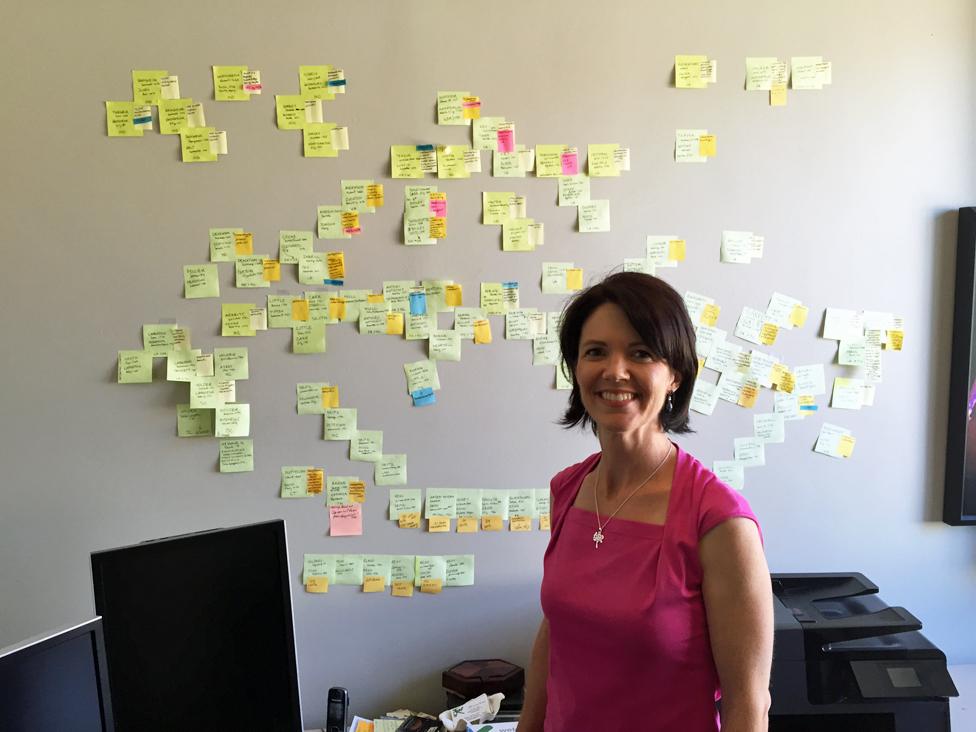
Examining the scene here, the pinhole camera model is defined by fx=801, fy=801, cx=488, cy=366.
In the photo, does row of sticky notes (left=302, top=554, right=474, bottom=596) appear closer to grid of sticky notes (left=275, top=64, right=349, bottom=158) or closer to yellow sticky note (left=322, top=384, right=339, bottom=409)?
yellow sticky note (left=322, top=384, right=339, bottom=409)

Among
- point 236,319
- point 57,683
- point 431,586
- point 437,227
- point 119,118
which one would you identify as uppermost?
point 119,118

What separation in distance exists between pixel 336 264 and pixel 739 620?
145 centimetres

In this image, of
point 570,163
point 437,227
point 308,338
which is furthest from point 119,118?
point 570,163

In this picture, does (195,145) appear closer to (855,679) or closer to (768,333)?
(768,333)

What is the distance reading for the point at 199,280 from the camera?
2201mm

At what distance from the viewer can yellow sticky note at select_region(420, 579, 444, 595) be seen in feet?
7.55

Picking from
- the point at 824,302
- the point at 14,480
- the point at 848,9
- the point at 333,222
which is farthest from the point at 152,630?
the point at 848,9

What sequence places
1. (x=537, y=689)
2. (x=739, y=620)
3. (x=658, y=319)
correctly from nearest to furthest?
(x=739, y=620)
(x=658, y=319)
(x=537, y=689)

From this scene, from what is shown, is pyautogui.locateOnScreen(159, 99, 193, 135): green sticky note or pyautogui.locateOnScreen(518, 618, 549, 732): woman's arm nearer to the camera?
pyautogui.locateOnScreen(518, 618, 549, 732): woman's arm

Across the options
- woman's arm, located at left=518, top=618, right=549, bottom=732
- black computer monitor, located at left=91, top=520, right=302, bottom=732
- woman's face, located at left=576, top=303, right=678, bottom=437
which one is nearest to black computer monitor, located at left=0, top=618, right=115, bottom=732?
black computer monitor, located at left=91, top=520, right=302, bottom=732

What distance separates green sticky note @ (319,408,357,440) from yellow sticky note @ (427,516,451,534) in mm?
336

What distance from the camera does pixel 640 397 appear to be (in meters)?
1.42

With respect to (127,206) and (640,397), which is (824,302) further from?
(127,206)

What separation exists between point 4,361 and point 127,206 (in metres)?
0.53
